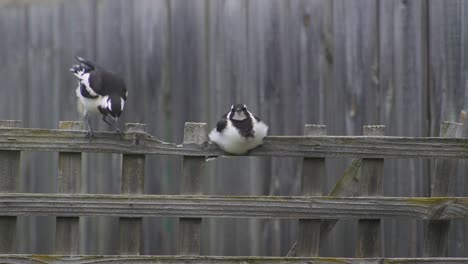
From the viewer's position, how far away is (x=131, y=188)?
203 inches

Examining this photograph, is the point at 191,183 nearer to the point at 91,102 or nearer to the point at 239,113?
the point at 239,113

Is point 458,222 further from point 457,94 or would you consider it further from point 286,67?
point 286,67

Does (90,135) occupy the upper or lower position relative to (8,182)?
upper

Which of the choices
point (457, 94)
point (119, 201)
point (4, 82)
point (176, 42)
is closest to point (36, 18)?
point (4, 82)

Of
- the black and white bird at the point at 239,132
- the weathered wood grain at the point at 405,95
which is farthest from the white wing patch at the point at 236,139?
the weathered wood grain at the point at 405,95

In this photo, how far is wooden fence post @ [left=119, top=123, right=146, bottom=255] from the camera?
5.14 m

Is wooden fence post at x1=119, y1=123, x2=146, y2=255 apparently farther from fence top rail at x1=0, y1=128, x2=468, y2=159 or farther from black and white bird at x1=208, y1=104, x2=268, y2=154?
black and white bird at x1=208, y1=104, x2=268, y2=154

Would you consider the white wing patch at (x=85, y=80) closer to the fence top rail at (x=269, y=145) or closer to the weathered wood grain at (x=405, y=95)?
the fence top rail at (x=269, y=145)

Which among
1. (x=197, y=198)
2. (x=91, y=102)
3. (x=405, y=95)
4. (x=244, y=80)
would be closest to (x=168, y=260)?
(x=197, y=198)

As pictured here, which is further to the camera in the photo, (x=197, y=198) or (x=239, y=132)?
(x=197, y=198)

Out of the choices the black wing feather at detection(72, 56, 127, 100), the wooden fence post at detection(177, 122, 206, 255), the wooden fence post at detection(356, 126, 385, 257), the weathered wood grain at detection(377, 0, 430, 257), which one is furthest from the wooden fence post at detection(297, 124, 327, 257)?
the black wing feather at detection(72, 56, 127, 100)

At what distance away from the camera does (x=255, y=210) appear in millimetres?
5191

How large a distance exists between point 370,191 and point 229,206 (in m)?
0.78

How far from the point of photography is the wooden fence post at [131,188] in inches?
202
